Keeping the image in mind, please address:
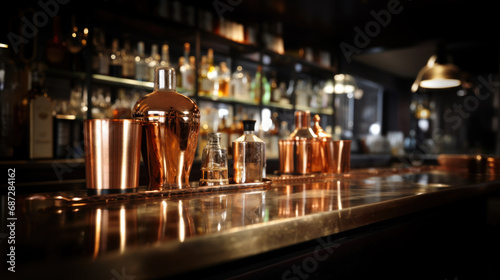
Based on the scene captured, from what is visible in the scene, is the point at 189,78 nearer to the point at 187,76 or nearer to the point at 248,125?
the point at 187,76

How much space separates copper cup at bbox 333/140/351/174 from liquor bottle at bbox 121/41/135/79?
1.78 metres

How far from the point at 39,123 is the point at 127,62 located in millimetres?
750

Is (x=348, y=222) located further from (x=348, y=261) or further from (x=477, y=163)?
(x=477, y=163)

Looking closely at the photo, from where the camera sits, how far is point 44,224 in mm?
489

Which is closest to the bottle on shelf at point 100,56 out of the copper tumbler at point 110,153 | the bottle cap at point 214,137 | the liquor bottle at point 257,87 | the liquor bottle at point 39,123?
the liquor bottle at point 39,123

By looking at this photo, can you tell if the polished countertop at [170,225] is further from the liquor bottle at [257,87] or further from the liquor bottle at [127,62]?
the liquor bottle at [257,87]

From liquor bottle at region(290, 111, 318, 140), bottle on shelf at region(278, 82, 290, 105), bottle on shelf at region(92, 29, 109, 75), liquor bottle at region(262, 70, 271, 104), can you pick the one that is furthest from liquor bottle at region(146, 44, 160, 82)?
liquor bottle at region(290, 111, 318, 140)

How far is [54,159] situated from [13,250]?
205 centimetres

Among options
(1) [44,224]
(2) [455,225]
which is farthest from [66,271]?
(2) [455,225]

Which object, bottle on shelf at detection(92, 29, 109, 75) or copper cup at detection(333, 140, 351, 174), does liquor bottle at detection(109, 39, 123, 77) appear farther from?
copper cup at detection(333, 140, 351, 174)

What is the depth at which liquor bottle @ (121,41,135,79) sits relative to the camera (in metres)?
2.58

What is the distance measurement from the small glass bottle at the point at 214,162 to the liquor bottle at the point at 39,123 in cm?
161

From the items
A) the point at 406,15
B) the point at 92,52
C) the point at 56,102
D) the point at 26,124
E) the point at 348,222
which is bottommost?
the point at 348,222

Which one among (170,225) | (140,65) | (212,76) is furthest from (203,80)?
(170,225)
